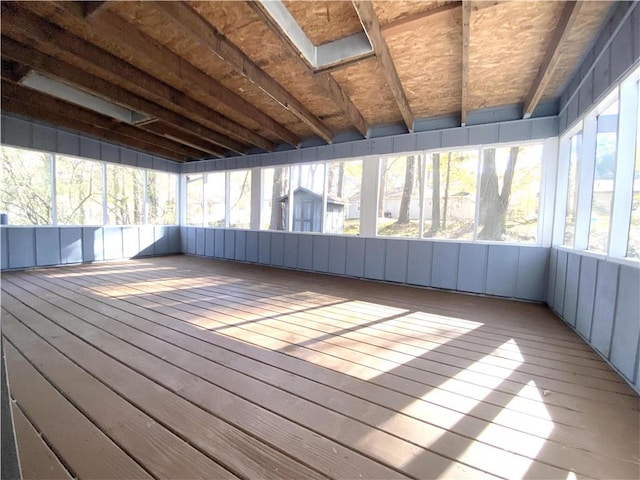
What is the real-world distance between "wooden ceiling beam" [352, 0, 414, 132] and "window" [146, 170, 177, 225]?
6.72m

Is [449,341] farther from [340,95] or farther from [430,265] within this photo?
[340,95]

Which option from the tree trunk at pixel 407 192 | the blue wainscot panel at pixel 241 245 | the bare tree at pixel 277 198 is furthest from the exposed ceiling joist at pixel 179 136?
the tree trunk at pixel 407 192

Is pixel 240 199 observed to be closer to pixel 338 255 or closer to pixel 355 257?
pixel 338 255

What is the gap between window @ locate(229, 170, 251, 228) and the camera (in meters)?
6.87

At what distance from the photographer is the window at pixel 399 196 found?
4.82 metres

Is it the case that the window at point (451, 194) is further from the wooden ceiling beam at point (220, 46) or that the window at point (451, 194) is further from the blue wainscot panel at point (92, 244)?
the blue wainscot panel at point (92, 244)

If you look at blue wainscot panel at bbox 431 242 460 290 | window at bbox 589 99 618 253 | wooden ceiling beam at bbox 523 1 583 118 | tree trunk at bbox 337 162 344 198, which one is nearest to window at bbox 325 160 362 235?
tree trunk at bbox 337 162 344 198

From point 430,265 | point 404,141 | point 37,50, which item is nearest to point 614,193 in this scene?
point 430,265

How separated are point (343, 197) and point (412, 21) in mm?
3308

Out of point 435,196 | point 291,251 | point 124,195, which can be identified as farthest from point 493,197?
point 124,195

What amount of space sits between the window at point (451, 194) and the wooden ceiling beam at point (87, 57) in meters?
3.91

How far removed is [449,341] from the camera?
2.51 m

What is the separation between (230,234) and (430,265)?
4.97 m

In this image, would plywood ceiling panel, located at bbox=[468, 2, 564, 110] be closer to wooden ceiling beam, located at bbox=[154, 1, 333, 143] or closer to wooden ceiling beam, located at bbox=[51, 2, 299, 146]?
wooden ceiling beam, located at bbox=[154, 1, 333, 143]
